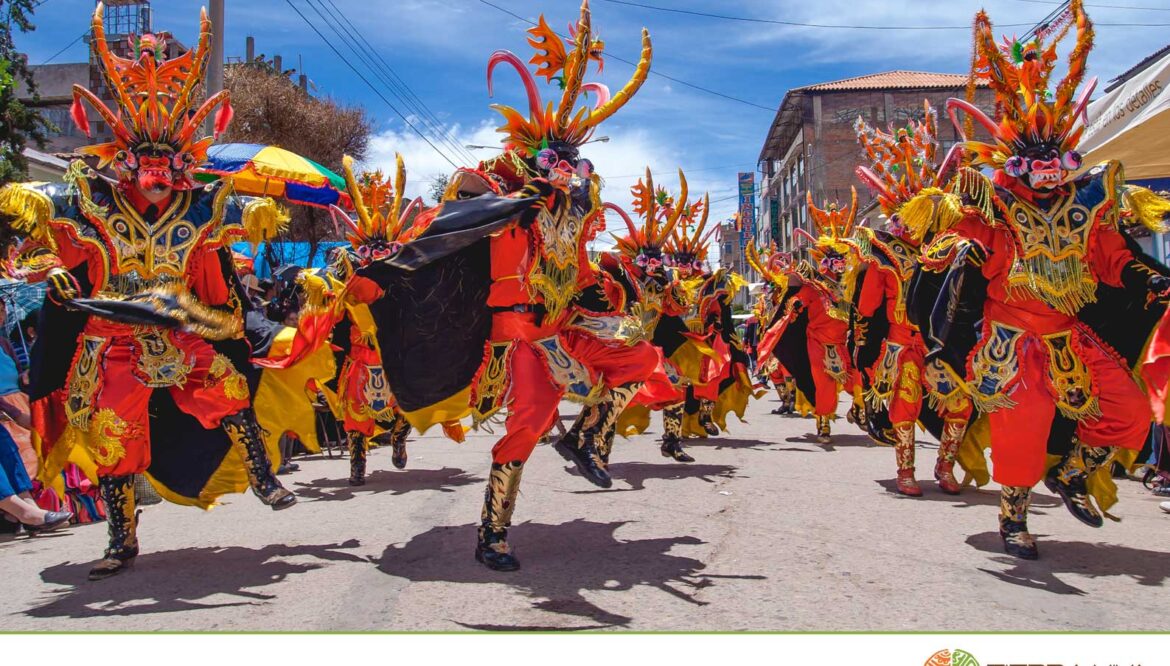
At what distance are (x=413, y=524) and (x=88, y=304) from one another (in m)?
2.52

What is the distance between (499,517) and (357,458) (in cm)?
368

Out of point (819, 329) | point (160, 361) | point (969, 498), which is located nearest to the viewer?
point (160, 361)

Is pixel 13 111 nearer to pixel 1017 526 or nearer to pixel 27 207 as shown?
pixel 27 207

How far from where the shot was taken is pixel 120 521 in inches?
193

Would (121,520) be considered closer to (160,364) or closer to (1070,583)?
(160,364)

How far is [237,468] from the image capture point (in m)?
5.36

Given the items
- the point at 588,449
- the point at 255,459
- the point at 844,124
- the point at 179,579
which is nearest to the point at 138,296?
the point at 255,459

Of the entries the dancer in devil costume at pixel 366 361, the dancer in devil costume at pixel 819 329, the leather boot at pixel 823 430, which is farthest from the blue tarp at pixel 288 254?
the leather boot at pixel 823 430

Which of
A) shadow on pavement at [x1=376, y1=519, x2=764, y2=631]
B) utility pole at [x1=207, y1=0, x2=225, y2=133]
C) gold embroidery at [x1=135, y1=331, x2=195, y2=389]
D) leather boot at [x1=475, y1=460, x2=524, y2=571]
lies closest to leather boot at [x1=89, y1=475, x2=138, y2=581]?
gold embroidery at [x1=135, y1=331, x2=195, y2=389]

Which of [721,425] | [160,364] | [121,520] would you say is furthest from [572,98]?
[721,425]

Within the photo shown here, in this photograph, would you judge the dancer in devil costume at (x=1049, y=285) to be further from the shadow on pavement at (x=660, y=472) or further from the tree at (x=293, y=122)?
the tree at (x=293, y=122)

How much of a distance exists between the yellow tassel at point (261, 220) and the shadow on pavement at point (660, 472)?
325cm

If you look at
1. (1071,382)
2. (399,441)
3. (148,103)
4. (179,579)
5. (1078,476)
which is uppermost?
(148,103)
